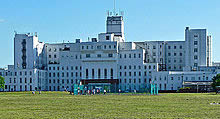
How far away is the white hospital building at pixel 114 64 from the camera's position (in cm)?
15688

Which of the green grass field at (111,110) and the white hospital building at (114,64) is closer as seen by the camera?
the green grass field at (111,110)

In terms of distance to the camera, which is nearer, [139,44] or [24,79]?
[24,79]

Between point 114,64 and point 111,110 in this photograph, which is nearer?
point 111,110

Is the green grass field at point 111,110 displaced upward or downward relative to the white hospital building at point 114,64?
downward

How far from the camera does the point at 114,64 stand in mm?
160125

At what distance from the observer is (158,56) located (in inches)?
6718

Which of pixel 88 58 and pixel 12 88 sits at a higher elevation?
pixel 88 58

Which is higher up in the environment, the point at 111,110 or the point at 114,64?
the point at 114,64

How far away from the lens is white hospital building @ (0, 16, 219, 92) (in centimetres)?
15688

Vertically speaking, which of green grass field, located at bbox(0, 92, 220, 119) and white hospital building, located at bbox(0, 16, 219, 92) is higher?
white hospital building, located at bbox(0, 16, 219, 92)

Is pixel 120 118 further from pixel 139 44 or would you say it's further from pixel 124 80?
pixel 139 44

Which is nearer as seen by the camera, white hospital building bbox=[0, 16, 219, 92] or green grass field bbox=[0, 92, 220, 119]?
green grass field bbox=[0, 92, 220, 119]

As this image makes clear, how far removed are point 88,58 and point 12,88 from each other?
2877 centimetres

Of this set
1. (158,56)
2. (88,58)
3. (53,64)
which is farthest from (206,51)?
(53,64)
